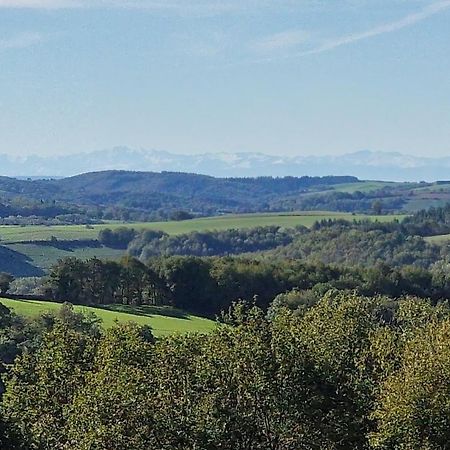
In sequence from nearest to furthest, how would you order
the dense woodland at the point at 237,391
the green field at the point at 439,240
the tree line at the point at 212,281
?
the dense woodland at the point at 237,391
the tree line at the point at 212,281
the green field at the point at 439,240

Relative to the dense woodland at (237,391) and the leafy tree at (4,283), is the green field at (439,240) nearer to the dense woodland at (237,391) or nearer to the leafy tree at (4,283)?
the leafy tree at (4,283)

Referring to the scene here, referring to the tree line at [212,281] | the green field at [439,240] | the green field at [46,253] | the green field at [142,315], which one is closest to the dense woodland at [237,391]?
the green field at [142,315]

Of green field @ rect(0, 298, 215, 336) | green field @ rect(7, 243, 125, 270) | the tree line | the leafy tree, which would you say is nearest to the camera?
green field @ rect(0, 298, 215, 336)

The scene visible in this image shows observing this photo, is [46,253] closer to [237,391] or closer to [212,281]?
[212,281]

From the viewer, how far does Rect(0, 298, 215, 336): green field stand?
79375mm

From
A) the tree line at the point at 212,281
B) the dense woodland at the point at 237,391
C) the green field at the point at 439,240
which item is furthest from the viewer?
the green field at the point at 439,240

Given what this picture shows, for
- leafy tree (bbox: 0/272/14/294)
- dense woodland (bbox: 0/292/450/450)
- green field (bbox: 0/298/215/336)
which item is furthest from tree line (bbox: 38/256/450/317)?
dense woodland (bbox: 0/292/450/450)

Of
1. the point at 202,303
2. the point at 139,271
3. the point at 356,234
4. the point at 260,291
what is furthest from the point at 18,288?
the point at 356,234

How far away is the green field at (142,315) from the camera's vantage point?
260ft

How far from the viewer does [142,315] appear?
9169cm

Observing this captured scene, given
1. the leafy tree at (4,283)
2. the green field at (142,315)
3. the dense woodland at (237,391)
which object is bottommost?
the green field at (142,315)

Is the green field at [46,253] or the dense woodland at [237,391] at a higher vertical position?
the dense woodland at [237,391]

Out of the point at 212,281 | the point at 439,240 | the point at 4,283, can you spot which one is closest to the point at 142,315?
the point at 4,283

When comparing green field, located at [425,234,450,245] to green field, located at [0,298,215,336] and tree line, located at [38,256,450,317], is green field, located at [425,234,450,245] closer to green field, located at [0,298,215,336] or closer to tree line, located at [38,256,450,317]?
tree line, located at [38,256,450,317]
